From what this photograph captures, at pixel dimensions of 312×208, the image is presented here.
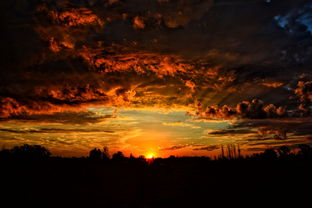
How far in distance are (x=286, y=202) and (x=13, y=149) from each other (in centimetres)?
9760

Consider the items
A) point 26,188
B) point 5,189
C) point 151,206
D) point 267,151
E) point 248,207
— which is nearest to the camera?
point 248,207

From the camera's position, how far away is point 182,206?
21.1m

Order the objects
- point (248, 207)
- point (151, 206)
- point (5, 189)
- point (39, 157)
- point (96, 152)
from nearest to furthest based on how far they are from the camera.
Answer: point (248, 207) < point (151, 206) < point (5, 189) < point (39, 157) < point (96, 152)

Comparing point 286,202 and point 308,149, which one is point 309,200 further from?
point 308,149

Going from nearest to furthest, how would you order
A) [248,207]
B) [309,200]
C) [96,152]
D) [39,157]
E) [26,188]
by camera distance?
[248,207]
[309,200]
[26,188]
[39,157]
[96,152]

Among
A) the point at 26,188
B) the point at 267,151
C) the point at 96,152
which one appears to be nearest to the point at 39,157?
the point at 96,152

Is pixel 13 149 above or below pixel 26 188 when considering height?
above

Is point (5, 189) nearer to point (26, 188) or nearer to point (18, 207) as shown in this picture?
point (26, 188)

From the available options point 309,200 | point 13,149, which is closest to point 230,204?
point 309,200

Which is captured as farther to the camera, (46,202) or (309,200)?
(46,202)

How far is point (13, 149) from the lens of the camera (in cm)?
9225

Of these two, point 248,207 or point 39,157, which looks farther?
point 39,157

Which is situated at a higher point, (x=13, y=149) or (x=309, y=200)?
(x=13, y=149)

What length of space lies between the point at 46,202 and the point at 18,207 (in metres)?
3.73
